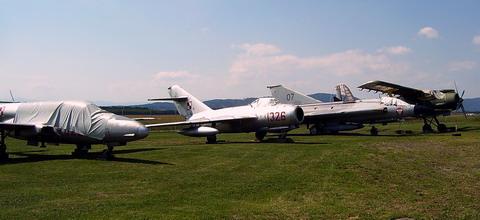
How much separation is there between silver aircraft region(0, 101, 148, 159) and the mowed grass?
3.09ft

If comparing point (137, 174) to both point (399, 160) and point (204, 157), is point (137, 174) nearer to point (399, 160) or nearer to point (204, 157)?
point (204, 157)

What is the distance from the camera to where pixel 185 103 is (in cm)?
3275

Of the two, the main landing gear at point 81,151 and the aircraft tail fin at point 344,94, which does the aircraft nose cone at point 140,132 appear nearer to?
the main landing gear at point 81,151

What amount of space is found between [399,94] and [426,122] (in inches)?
119

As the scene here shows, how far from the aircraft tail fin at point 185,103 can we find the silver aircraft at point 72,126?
14511 mm

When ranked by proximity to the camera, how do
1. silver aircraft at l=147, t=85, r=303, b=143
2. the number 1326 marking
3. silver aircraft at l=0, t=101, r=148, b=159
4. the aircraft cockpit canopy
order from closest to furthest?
silver aircraft at l=0, t=101, r=148, b=159, silver aircraft at l=147, t=85, r=303, b=143, the number 1326 marking, the aircraft cockpit canopy

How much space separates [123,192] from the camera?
9.81 meters

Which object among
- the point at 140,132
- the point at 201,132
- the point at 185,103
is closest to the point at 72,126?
the point at 140,132

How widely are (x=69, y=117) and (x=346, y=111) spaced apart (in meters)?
24.2

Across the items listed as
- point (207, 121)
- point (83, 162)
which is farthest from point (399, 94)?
point (83, 162)

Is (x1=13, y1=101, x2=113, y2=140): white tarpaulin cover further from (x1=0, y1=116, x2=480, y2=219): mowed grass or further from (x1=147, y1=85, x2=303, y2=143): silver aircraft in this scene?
(x1=147, y1=85, x2=303, y2=143): silver aircraft

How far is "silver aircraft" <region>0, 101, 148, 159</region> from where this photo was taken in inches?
640

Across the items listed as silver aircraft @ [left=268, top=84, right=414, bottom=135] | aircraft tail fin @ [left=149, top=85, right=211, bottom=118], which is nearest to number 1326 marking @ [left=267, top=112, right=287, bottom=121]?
aircraft tail fin @ [left=149, top=85, right=211, bottom=118]

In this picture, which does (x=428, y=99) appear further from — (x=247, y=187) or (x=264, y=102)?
(x=247, y=187)
